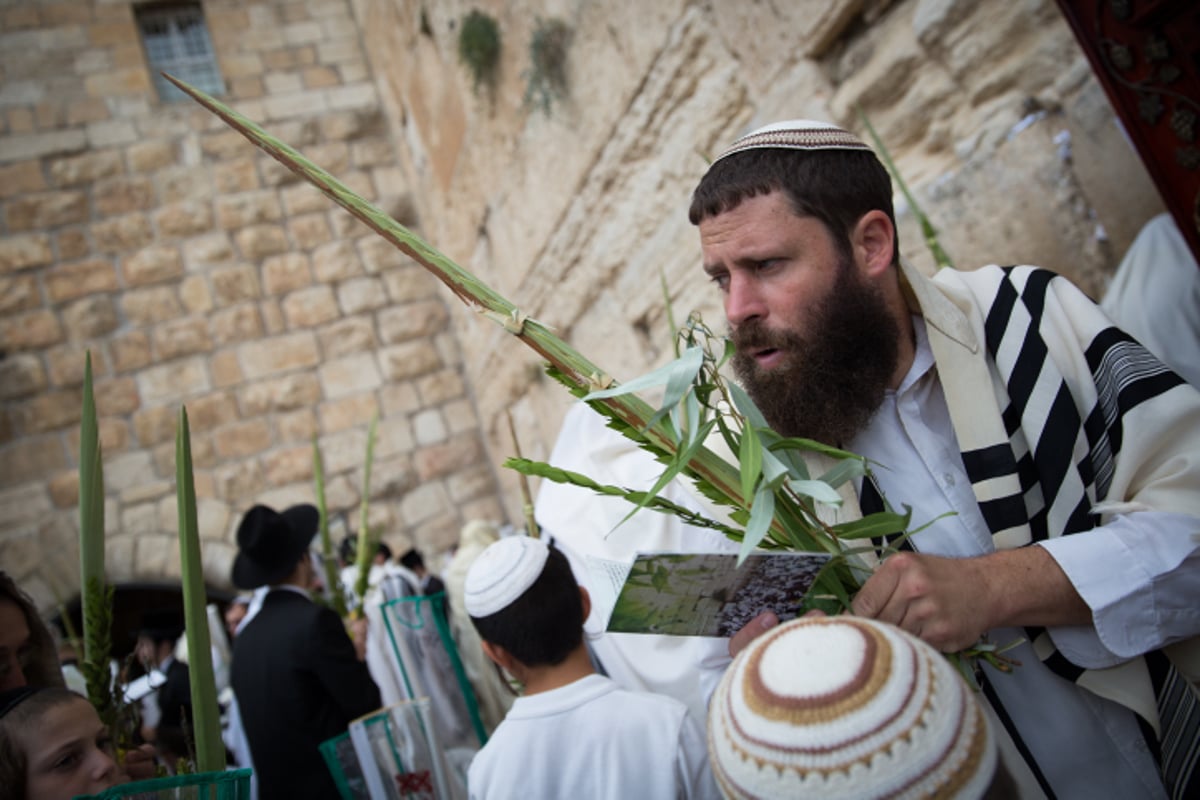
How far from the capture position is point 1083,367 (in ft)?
3.95

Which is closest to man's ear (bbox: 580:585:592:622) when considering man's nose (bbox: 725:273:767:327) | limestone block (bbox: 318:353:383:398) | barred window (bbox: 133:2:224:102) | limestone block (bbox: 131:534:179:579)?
man's nose (bbox: 725:273:767:327)

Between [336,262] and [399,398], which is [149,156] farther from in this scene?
[399,398]

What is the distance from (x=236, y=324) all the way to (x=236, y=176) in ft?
4.83

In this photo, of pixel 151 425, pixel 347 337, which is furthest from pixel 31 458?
pixel 347 337

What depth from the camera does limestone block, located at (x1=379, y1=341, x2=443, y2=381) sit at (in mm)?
7312

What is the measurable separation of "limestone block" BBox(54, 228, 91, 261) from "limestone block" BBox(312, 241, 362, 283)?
1958 millimetres

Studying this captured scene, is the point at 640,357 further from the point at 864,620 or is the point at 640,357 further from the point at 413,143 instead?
the point at 413,143

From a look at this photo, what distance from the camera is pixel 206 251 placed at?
7.04 meters

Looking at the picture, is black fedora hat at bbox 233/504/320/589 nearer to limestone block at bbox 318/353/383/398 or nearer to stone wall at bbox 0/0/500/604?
stone wall at bbox 0/0/500/604

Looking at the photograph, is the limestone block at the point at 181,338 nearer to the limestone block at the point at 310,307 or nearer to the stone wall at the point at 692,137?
the limestone block at the point at 310,307

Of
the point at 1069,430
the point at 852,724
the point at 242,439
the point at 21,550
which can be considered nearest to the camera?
the point at 852,724

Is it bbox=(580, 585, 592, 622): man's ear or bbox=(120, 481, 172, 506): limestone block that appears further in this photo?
bbox=(120, 481, 172, 506): limestone block

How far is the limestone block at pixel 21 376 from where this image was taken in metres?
6.44

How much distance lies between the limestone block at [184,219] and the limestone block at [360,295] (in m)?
1.35
